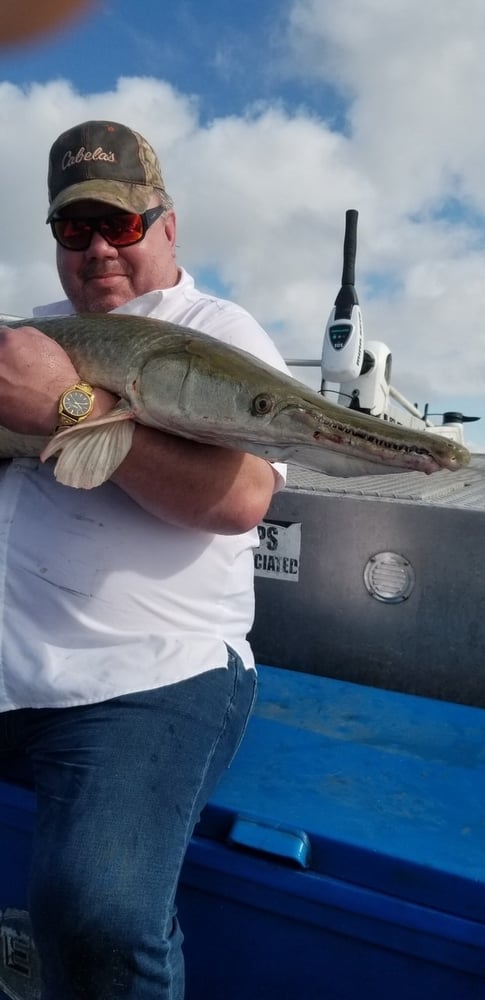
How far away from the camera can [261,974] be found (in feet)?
5.45

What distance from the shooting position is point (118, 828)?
146cm

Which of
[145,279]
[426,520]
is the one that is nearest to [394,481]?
[426,520]

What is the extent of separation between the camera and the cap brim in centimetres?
229

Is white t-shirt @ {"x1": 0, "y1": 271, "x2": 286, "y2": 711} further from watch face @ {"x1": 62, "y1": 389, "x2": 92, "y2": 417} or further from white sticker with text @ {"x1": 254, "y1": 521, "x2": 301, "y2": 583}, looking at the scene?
white sticker with text @ {"x1": 254, "y1": 521, "x2": 301, "y2": 583}

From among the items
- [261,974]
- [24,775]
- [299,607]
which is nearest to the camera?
[261,974]

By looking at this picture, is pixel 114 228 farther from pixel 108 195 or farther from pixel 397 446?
pixel 397 446

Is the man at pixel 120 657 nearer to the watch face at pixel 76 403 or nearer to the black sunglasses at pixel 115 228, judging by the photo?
the watch face at pixel 76 403

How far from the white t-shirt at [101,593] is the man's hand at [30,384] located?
277mm

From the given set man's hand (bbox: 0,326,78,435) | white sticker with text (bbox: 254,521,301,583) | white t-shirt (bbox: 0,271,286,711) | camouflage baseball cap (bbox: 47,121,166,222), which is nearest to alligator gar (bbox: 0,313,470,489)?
man's hand (bbox: 0,326,78,435)

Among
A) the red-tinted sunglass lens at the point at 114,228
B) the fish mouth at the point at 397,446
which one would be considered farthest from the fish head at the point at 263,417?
the red-tinted sunglass lens at the point at 114,228

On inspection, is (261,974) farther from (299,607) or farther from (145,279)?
(145,279)

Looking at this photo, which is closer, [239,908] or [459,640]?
[239,908]

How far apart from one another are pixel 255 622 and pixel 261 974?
56.2 inches

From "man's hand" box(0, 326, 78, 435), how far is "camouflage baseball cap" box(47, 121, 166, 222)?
827 mm
